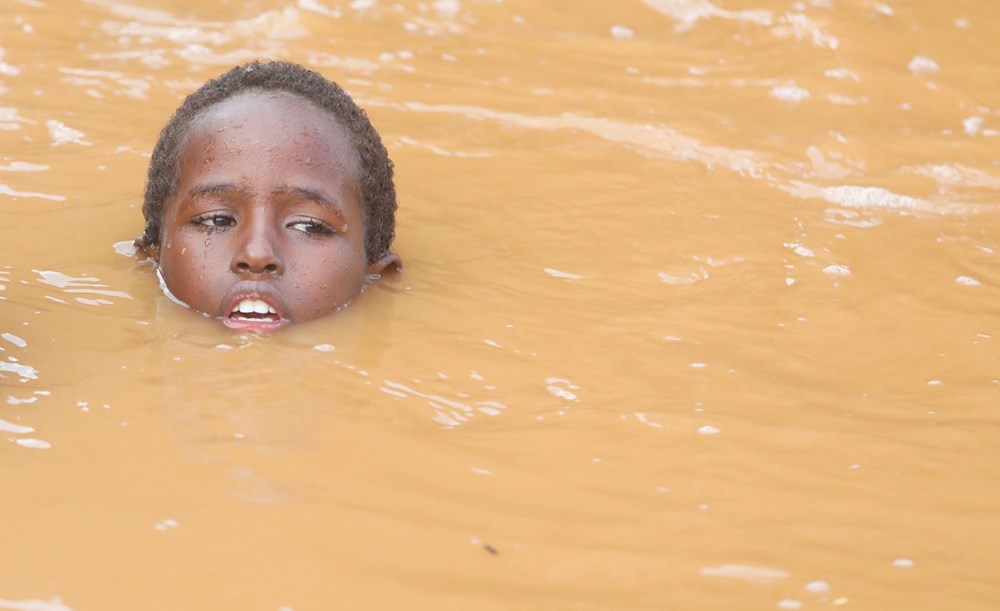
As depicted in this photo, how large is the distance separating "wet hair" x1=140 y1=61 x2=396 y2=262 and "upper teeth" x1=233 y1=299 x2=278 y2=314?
25.6 inches

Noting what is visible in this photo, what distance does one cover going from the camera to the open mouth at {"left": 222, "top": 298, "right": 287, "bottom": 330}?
4.55 metres

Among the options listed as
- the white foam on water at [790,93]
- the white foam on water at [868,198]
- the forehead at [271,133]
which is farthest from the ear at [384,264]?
the white foam on water at [790,93]

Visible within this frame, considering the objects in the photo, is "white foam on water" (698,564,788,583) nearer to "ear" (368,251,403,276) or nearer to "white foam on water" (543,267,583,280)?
"white foam on water" (543,267,583,280)

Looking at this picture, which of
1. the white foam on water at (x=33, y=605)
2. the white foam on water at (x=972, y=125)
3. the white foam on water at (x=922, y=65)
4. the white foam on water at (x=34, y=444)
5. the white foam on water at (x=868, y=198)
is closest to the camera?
the white foam on water at (x=33, y=605)

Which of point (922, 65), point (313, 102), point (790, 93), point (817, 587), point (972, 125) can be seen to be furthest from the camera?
point (922, 65)

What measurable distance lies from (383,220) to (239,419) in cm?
166

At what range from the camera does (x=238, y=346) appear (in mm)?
4379

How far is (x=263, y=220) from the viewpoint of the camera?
4633 millimetres

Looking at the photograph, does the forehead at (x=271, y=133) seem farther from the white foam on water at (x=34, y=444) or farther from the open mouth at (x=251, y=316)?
the white foam on water at (x=34, y=444)

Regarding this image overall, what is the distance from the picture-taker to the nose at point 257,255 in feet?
14.8

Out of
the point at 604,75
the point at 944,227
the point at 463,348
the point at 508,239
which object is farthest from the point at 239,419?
the point at 604,75

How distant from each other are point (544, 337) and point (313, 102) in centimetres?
133

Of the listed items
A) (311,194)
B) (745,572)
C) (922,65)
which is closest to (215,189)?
(311,194)

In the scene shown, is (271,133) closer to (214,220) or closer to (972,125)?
(214,220)
